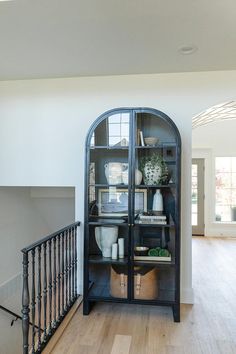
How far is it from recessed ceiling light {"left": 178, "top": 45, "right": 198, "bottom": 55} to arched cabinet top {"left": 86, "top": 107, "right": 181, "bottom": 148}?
595mm

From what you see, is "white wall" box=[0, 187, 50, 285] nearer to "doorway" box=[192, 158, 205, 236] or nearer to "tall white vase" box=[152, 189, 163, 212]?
"tall white vase" box=[152, 189, 163, 212]

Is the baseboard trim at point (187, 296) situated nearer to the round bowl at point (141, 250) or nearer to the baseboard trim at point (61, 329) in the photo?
the round bowl at point (141, 250)

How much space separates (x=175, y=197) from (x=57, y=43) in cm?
181

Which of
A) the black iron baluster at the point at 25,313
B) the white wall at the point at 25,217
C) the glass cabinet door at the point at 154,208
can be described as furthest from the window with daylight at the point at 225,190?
the black iron baluster at the point at 25,313

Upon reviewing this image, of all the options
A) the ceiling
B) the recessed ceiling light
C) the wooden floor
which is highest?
the ceiling

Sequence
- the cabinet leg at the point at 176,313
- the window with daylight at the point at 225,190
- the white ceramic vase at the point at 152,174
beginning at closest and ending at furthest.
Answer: the cabinet leg at the point at 176,313
the white ceramic vase at the point at 152,174
the window with daylight at the point at 225,190

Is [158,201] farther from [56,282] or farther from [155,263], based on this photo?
[56,282]

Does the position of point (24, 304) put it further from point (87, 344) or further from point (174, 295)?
point (174, 295)

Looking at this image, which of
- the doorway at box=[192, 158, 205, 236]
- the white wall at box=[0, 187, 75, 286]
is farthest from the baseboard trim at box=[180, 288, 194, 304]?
the doorway at box=[192, 158, 205, 236]

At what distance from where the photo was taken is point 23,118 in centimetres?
350

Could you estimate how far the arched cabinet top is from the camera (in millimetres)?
3000

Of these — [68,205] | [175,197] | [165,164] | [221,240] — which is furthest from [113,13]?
[221,240]

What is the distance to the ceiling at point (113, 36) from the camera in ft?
6.64

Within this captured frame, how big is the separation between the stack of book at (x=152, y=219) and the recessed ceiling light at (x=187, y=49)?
63.5 inches
